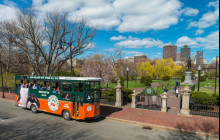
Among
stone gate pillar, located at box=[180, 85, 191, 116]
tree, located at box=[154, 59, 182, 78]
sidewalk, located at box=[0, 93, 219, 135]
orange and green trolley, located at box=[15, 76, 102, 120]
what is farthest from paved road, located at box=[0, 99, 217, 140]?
tree, located at box=[154, 59, 182, 78]

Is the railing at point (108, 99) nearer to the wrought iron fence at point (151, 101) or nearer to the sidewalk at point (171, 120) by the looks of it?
the wrought iron fence at point (151, 101)

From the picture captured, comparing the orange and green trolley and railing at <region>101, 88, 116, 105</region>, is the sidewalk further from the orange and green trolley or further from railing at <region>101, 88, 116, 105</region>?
railing at <region>101, 88, 116, 105</region>

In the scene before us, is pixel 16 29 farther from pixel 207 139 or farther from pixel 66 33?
pixel 207 139

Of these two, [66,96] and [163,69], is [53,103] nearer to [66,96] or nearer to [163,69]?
[66,96]

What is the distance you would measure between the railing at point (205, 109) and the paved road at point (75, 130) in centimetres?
392

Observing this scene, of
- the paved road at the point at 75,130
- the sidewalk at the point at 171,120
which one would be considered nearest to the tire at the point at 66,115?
the paved road at the point at 75,130

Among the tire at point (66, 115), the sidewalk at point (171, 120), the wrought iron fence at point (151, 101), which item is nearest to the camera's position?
the sidewalk at point (171, 120)

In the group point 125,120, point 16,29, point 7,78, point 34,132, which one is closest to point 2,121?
point 34,132

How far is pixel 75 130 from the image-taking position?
29.1ft

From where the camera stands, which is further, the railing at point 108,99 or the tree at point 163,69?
the tree at point 163,69

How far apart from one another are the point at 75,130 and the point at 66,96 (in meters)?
2.60

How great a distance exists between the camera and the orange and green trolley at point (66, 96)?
9821mm

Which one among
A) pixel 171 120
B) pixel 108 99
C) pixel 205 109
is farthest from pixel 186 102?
pixel 108 99

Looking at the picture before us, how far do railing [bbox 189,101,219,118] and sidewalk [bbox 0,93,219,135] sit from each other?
1.48 ft
